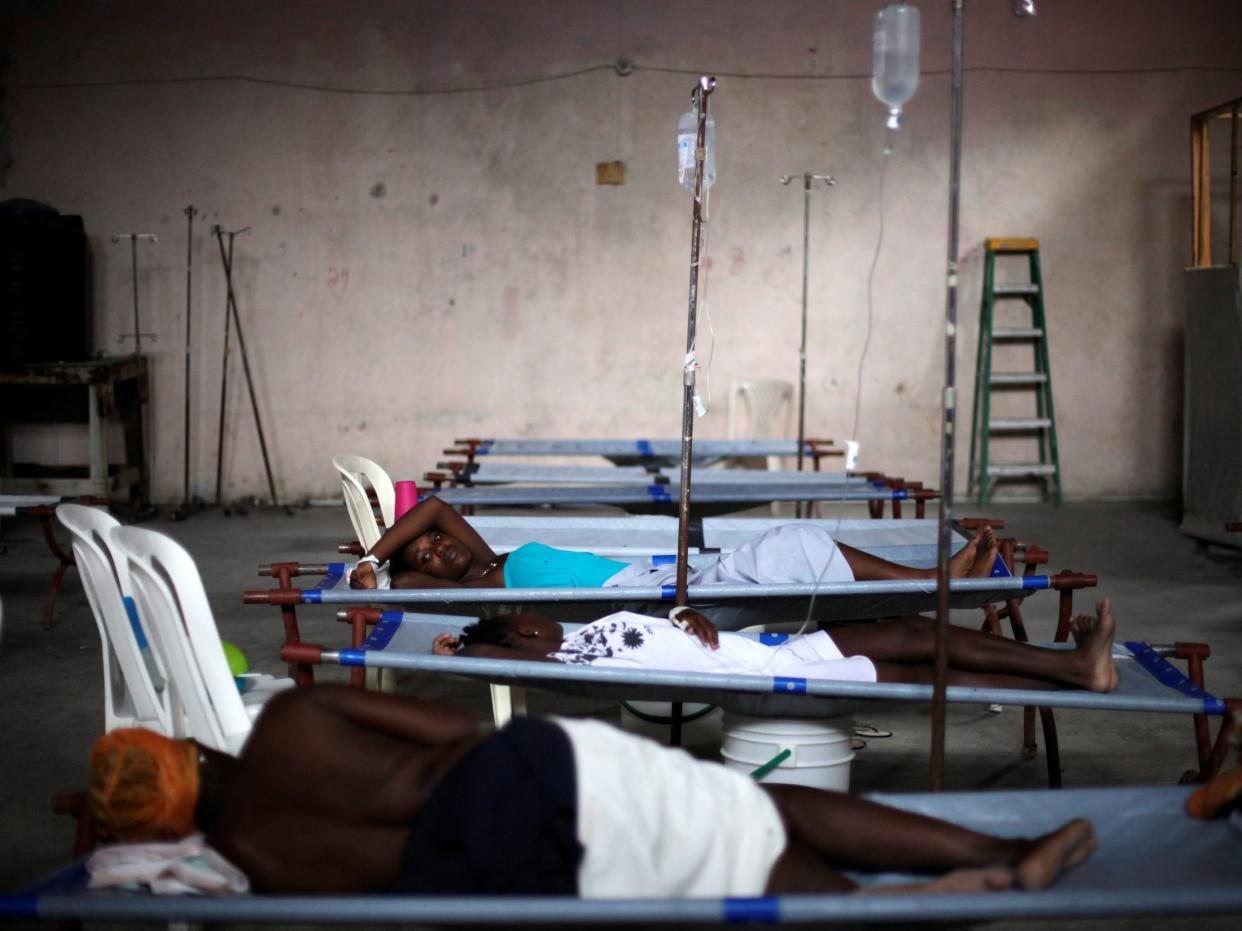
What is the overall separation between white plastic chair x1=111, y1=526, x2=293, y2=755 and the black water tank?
4778mm

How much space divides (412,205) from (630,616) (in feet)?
16.8

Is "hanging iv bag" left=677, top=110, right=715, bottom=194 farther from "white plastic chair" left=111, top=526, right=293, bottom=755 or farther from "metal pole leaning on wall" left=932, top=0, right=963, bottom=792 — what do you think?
"white plastic chair" left=111, top=526, right=293, bottom=755

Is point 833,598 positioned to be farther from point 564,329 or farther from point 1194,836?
point 564,329

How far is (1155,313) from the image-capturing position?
7.52 m

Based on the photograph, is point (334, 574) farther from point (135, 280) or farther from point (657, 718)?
point (135, 280)

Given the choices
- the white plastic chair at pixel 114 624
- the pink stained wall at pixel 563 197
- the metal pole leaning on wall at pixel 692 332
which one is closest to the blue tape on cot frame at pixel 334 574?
the white plastic chair at pixel 114 624

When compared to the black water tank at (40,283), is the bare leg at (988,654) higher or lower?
lower

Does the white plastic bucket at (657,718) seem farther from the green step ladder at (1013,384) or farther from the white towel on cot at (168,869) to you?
the green step ladder at (1013,384)

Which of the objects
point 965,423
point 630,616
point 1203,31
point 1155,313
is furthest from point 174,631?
point 1203,31

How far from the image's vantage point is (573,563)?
3475mm

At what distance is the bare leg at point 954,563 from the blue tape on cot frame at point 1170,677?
0.57 m

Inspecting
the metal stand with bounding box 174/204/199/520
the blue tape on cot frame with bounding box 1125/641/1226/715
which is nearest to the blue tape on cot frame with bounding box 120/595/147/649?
the blue tape on cot frame with bounding box 1125/641/1226/715

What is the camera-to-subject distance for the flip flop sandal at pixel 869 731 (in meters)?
3.40

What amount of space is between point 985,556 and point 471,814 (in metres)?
2.04
